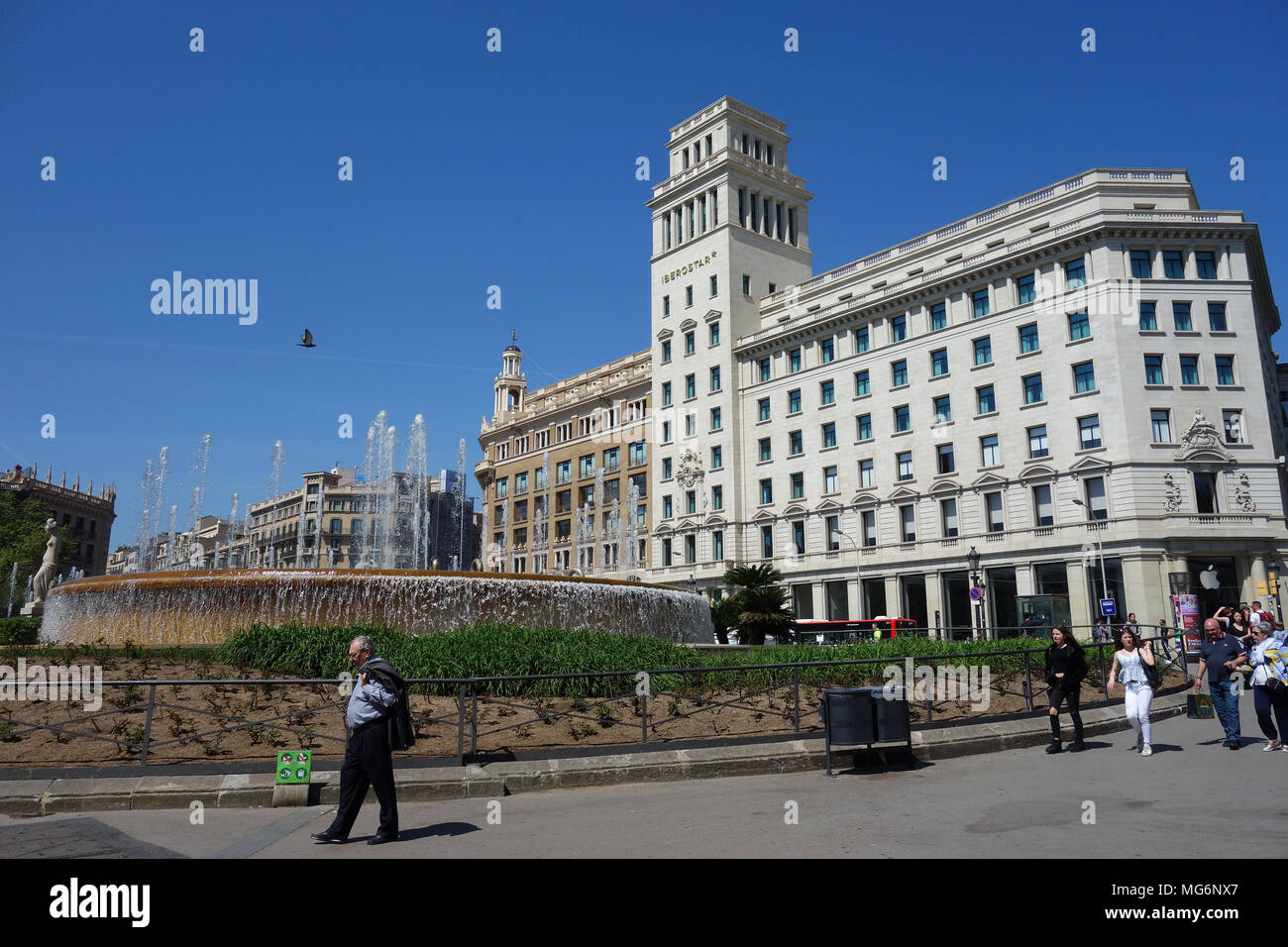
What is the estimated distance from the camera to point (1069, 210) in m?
49.6

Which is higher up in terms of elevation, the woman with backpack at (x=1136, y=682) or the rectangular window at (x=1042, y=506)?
the rectangular window at (x=1042, y=506)

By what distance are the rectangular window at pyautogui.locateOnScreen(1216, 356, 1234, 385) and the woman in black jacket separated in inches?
1558

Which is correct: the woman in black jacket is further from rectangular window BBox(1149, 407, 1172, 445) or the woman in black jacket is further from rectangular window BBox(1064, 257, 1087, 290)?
rectangular window BBox(1064, 257, 1087, 290)

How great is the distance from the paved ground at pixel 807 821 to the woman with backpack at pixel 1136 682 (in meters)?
1.08

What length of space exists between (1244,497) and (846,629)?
2017 centimetres

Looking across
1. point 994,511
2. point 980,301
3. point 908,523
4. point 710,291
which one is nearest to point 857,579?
point 908,523

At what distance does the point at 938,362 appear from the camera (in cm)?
5316

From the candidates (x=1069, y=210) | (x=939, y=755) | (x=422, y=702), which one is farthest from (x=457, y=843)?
(x=1069, y=210)

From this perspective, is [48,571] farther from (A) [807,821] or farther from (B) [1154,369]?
(B) [1154,369]

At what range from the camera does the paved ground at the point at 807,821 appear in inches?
274

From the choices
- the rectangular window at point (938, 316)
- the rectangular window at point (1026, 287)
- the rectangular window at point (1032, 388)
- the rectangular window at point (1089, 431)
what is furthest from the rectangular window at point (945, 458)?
the rectangular window at point (1026, 287)

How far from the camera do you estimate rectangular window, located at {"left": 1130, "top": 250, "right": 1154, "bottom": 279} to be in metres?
46.2

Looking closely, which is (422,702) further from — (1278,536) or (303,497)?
(303,497)

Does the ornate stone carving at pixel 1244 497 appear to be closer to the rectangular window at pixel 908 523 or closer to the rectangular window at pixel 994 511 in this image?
the rectangular window at pixel 994 511
